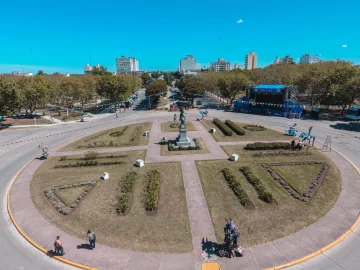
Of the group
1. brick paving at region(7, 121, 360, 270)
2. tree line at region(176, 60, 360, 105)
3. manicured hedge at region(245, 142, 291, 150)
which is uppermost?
tree line at region(176, 60, 360, 105)

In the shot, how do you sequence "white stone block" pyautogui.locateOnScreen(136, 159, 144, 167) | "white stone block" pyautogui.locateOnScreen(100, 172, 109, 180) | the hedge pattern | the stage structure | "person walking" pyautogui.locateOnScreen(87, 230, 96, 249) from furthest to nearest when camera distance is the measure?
the stage structure < "white stone block" pyautogui.locateOnScreen(136, 159, 144, 167) < "white stone block" pyautogui.locateOnScreen(100, 172, 109, 180) < the hedge pattern < "person walking" pyautogui.locateOnScreen(87, 230, 96, 249)

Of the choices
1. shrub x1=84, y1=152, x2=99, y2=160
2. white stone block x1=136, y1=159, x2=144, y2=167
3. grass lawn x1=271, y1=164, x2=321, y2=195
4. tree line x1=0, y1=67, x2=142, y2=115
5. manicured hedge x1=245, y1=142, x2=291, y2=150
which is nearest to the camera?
grass lawn x1=271, y1=164, x2=321, y2=195

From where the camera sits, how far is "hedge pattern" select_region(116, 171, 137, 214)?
16.2m

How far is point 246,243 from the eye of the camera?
12.9 meters

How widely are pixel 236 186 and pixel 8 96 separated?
48.2 m

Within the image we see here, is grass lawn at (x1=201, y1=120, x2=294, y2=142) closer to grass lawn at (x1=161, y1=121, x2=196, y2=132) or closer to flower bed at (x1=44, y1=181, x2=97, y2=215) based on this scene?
grass lawn at (x1=161, y1=121, x2=196, y2=132)

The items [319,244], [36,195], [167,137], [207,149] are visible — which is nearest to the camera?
[319,244]

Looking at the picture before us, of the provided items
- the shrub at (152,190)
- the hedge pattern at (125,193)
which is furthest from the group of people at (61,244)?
the shrub at (152,190)

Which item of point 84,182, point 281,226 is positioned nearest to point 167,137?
point 84,182

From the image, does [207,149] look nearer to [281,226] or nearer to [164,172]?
[164,172]

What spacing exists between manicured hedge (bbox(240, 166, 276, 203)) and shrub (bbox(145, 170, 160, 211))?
8311 millimetres

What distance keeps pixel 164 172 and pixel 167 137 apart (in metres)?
12.2

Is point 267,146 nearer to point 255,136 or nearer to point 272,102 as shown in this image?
point 255,136

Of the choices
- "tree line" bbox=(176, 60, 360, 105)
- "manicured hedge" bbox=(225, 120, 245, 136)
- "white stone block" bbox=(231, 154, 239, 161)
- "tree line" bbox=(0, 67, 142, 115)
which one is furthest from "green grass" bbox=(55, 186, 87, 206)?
"tree line" bbox=(176, 60, 360, 105)
